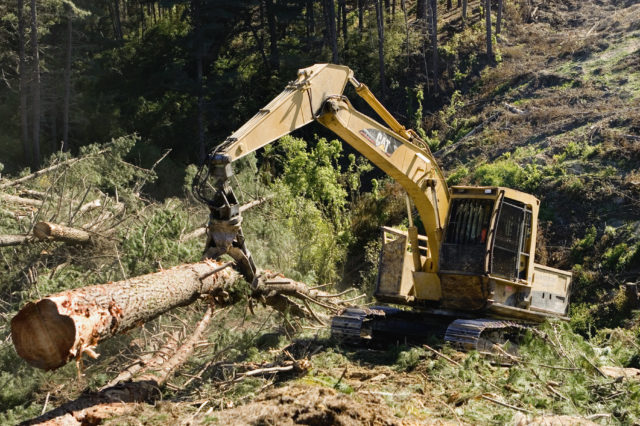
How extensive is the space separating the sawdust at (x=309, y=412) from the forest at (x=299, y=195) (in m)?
0.03

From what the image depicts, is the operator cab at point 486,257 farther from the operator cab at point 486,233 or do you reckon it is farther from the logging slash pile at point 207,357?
the logging slash pile at point 207,357

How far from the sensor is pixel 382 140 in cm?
963

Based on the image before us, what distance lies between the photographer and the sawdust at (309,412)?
20.0ft

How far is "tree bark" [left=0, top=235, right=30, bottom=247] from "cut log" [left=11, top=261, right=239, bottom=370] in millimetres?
5178

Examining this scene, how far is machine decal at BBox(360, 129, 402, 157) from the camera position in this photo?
949cm

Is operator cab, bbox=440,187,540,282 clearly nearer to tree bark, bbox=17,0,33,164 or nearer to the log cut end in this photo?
the log cut end

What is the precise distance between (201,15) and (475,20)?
13.0 m

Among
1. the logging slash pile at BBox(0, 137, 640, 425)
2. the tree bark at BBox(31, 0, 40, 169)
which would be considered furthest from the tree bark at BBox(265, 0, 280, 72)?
the logging slash pile at BBox(0, 137, 640, 425)

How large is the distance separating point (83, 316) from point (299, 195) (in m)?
14.3

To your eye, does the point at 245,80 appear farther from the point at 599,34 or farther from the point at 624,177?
the point at 624,177

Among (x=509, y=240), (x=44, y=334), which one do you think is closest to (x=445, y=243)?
(x=509, y=240)

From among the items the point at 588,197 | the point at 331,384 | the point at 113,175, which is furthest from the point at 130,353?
the point at 588,197

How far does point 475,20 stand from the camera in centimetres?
3522

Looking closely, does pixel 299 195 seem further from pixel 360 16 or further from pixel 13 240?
pixel 360 16
